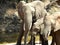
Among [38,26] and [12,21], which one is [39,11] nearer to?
[38,26]

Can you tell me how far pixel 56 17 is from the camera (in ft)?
A: 22.2

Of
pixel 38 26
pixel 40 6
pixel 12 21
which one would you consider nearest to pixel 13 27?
pixel 12 21

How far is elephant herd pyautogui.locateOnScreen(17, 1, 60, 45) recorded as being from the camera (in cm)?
676

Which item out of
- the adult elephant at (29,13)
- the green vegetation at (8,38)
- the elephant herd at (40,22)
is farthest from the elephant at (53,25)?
the green vegetation at (8,38)

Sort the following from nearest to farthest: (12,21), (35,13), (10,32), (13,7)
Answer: (35,13)
(10,32)
(12,21)
(13,7)

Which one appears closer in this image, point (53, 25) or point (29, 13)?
point (53, 25)

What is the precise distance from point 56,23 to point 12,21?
7.62 metres

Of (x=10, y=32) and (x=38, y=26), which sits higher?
(x=38, y=26)

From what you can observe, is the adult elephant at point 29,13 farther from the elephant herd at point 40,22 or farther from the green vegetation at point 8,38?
the green vegetation at point 8,38

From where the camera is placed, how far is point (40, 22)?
7.06 meters

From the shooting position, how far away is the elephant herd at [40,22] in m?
6.76

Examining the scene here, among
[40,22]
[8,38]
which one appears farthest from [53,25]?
[8,38]

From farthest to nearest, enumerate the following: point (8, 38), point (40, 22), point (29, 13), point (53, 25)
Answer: point (8, 38)
point (29, 13)
point (40, 22)
point (53, 25)

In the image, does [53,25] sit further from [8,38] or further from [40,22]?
[8,38]
